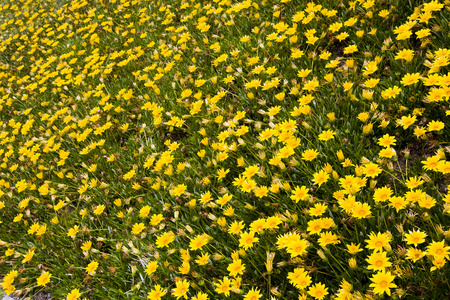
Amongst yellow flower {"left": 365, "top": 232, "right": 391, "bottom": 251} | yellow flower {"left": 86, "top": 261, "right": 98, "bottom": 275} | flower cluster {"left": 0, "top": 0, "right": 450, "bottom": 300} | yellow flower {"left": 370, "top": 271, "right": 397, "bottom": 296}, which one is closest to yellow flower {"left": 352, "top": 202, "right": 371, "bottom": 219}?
flower cluster {"left": 0, "top": 0, "right": 450, "bottom": 300}

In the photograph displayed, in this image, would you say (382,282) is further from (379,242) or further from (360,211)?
(360,211)

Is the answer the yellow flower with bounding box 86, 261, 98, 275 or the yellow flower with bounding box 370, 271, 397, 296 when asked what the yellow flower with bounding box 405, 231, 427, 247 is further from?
the yellow flower with bounding box 86, 261, 98, 275

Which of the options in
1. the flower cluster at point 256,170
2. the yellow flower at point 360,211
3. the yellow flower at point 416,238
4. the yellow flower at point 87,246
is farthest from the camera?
the yellow flower at point 87,246

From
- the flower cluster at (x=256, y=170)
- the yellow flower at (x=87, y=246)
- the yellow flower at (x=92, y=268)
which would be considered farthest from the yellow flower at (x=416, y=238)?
the yellow flower at (x=87, y=246)

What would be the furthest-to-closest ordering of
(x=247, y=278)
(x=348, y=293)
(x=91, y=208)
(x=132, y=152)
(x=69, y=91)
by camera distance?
(x=69, y=91)
(x=132, y=152)
(x=91, y=208)
(x=247, y=278)
(x=348, y=293)

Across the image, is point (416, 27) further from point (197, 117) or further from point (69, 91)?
point (69, 91)

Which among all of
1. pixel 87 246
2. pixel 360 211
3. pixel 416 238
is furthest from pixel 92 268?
pixel 416 238

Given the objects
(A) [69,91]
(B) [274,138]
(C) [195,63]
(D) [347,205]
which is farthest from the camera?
(A) [69,91]

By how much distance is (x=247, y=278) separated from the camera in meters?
2.36

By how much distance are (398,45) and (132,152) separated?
2913mm

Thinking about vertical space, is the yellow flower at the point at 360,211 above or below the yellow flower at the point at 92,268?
above

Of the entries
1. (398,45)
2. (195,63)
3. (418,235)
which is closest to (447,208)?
(418,235)

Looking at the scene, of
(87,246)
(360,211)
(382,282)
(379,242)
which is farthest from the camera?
(87,246)

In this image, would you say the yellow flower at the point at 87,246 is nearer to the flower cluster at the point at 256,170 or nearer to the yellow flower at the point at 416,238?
the flower cluster at the point at 256,170
